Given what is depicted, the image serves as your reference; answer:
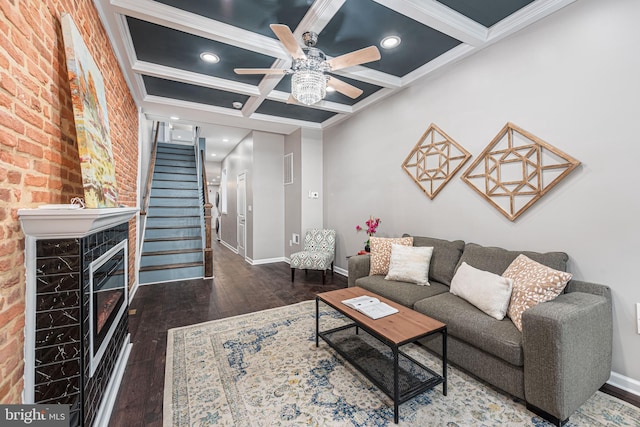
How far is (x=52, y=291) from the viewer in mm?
1212

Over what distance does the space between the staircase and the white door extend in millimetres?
951

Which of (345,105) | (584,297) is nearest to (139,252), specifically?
(345,105)

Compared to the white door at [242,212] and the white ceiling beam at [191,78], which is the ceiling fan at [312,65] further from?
the white door at [242,212]

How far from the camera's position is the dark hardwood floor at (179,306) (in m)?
1.79

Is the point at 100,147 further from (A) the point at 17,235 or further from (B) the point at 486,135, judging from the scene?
(B) the point at 486,135

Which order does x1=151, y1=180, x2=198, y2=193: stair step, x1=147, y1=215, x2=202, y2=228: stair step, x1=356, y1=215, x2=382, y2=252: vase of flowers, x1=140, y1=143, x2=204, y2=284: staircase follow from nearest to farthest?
1. x1=356, y1=215, x2=382, y2=252: vase of flowers
2. x1=140, y1=143, x2=204, y2=284: staircase
3. x1=147, y1=215, x2=202, y2=228: stair step
4. x1=151, y1=180, x2=198, y2=193: stair step

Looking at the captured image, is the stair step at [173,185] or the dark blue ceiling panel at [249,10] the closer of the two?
the dark blue ceiling panel at [249,10]

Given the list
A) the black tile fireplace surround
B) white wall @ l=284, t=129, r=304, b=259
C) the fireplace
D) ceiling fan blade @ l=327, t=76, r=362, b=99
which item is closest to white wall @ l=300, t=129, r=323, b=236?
white wall @ l=284, t=129, r=304, b=259

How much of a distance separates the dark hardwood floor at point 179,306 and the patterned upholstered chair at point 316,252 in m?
0.27

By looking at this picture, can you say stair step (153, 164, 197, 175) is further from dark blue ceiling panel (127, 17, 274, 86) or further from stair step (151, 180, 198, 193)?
dark blue ceiling panel (127, 17, 274, 86)

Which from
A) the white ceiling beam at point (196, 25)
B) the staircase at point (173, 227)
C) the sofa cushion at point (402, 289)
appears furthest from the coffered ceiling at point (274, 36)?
the sofa cushion at point (402, 289)

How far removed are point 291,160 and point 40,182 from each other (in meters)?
4.39

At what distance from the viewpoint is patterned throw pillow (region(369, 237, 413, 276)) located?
3.09 m

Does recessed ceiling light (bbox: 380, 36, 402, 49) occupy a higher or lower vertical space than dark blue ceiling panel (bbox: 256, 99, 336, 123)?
higher
